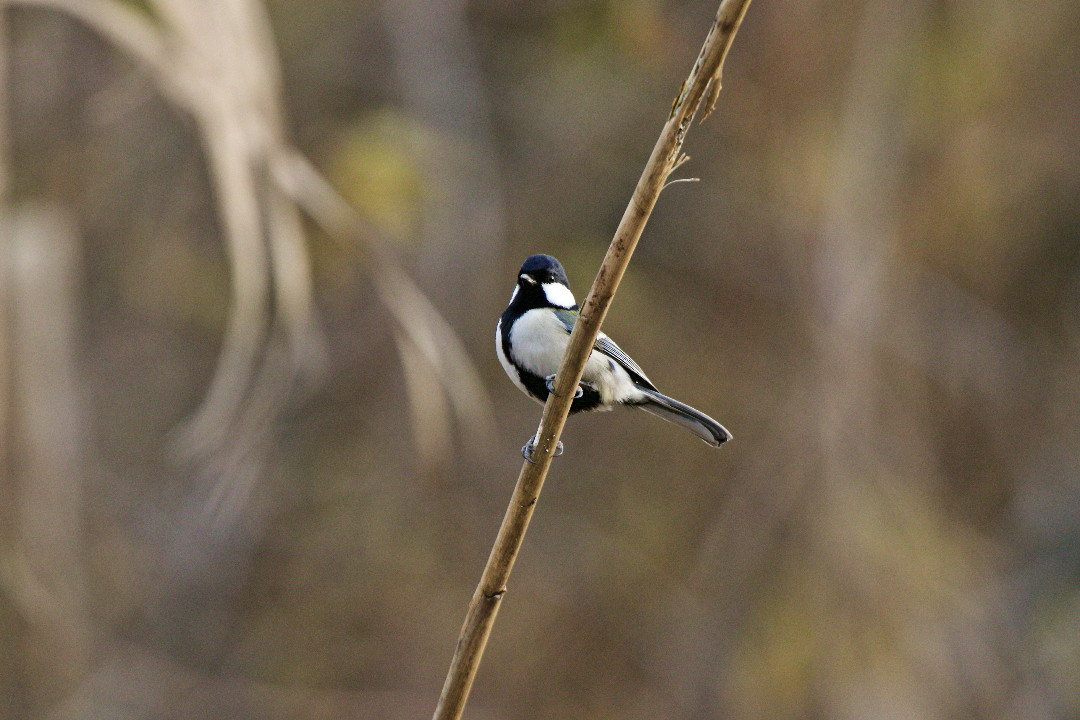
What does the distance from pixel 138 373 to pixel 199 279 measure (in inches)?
26.6

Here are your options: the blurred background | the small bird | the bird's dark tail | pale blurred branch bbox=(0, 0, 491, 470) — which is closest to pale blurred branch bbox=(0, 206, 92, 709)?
the blurred background

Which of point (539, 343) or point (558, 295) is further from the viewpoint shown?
point (558, 295)

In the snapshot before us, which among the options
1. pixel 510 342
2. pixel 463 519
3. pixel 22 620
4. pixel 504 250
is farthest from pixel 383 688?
pixel 510 342

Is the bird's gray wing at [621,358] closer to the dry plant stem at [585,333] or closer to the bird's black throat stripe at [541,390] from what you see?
the bird's black throat stripe at [541,390]

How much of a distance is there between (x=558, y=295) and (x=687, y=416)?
0.60m

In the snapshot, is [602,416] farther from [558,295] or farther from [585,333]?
[585,333]

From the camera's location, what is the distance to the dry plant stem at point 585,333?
1.00 m

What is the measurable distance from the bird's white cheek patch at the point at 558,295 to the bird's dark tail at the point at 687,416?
0.41m

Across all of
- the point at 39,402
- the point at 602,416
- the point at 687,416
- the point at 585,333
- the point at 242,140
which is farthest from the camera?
the point at 602,416

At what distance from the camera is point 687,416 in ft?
7.09

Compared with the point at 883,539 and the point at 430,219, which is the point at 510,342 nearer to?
the point at 883,539

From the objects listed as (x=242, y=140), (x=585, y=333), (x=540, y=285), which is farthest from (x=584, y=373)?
(x=585, y=333)

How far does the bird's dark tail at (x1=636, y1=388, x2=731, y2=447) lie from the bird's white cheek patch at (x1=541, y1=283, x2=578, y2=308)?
16.2 inches

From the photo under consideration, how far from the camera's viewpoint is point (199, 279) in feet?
19.5
